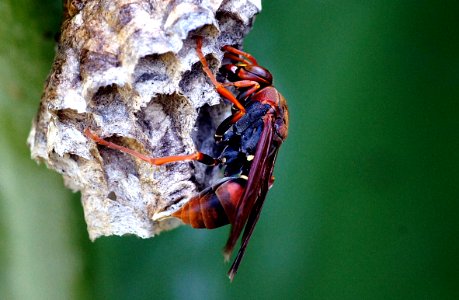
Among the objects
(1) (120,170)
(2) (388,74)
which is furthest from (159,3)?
(2) (388,74)

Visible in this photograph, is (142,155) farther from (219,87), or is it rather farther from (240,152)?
(240,152)

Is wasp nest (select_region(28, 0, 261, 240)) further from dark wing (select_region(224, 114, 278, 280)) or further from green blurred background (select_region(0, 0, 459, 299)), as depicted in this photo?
green blurred background (select_region(0, 0, 459, 299))

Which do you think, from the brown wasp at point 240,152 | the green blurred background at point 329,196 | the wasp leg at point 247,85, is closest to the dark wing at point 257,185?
the brown wasp at point 240,152

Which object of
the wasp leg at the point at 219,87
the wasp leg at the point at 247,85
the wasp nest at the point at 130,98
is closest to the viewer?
the wasp nest at the point at 130,98

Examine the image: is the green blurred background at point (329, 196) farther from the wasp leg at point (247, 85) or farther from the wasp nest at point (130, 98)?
the wasp nest at point (130, 98)

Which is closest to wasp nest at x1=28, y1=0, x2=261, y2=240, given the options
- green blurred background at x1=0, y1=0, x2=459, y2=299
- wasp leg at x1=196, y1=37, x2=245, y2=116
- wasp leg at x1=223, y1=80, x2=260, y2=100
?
wasp leg at x1=196, y1=37, x2=245, y2=116
